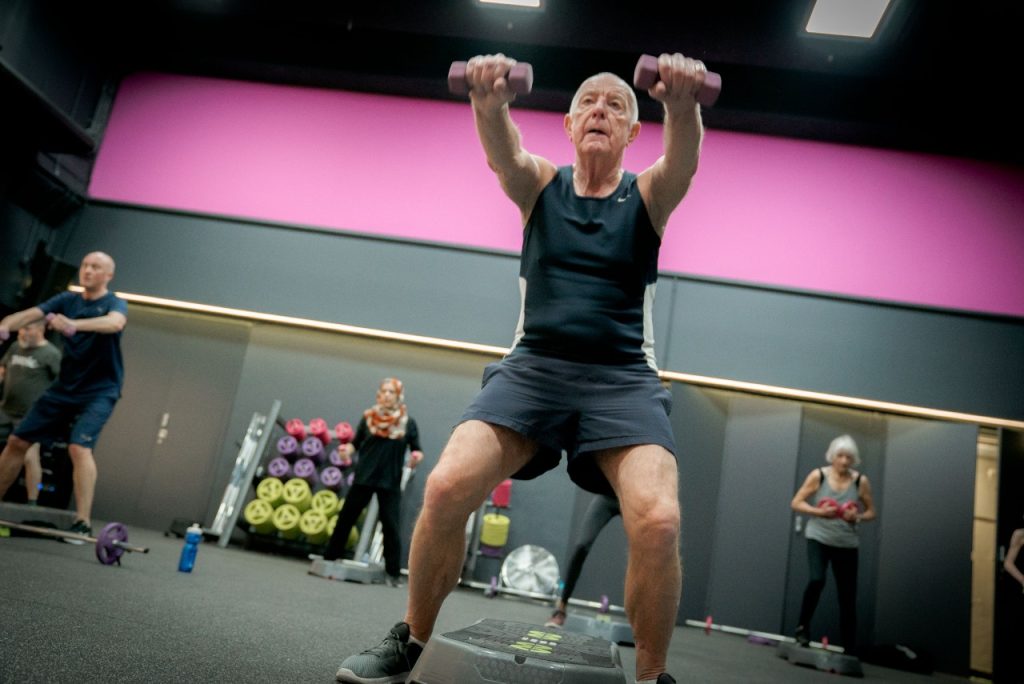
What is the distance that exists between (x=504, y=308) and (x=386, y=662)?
5083mm

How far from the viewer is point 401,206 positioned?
6.96 meters

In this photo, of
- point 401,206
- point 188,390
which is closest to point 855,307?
point 401,206

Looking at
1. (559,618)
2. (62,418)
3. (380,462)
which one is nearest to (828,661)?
(559,618)

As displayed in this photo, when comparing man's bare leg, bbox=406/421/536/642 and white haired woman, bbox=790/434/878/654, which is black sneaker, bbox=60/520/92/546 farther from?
white haired woman, bbox=790/434/878/654

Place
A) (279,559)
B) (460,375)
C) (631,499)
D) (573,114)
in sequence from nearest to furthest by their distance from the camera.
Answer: (631,499)
(573,114)
(279,559)
(460,375)

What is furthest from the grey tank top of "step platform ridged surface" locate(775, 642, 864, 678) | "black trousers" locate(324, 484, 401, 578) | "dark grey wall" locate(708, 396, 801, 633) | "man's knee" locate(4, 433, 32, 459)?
"man's knee" locate(4, 433, 32, 459)

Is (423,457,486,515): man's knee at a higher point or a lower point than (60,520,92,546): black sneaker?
higher

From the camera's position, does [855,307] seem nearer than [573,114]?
No

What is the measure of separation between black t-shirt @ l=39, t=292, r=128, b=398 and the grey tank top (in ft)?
14.5

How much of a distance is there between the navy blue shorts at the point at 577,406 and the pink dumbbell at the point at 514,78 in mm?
605

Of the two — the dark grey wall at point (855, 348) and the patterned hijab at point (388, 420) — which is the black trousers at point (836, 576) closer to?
the dark grey wall at point (855, 348)

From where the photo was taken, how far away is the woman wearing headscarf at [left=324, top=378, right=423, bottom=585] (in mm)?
5070

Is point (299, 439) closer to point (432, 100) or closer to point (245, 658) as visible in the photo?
point (432, 100)

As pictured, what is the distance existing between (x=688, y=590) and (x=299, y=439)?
3526 millimetres
